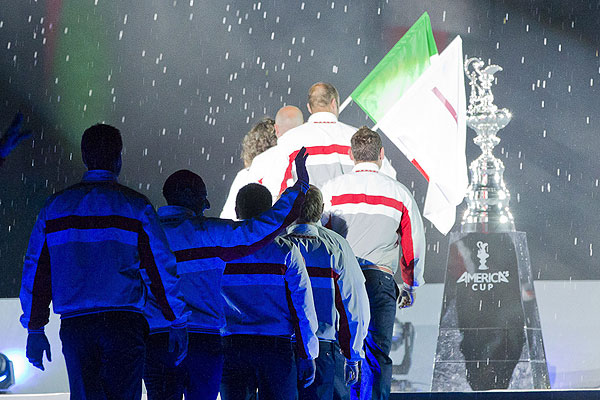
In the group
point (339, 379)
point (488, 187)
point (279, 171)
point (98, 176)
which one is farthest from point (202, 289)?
point (488, 187)

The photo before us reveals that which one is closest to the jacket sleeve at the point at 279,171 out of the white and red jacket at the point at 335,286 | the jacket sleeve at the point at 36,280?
the white and red jacket at the point at 335,286

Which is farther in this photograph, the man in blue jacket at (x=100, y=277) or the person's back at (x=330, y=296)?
the person's back at (x=330, y=296)

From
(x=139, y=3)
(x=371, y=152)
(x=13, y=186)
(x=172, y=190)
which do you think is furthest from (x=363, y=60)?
(x=172, y=190)

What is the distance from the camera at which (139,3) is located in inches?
360

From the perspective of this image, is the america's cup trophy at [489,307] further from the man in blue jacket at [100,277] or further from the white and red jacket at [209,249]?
the man in blue jacket at [100,277]

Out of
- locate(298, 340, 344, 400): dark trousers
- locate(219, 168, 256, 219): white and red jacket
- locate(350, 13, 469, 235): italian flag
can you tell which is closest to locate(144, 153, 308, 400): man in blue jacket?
locate(298, 340, 344, 400): dark trousers

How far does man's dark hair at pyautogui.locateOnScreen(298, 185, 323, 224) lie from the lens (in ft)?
11.6

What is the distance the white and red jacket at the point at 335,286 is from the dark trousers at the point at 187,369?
2.06 feet

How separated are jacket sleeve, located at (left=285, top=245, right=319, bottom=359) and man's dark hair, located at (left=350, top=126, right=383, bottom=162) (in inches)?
49.4

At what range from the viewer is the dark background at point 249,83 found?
28.7ft

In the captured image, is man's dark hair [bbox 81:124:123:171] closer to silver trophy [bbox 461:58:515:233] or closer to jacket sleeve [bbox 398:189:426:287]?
jacket sleeve [bbox 398:189:426:287]

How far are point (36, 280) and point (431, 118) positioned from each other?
4.37 m

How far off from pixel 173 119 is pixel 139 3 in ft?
4.57

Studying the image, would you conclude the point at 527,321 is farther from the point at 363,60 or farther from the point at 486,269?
the point at 363,60
